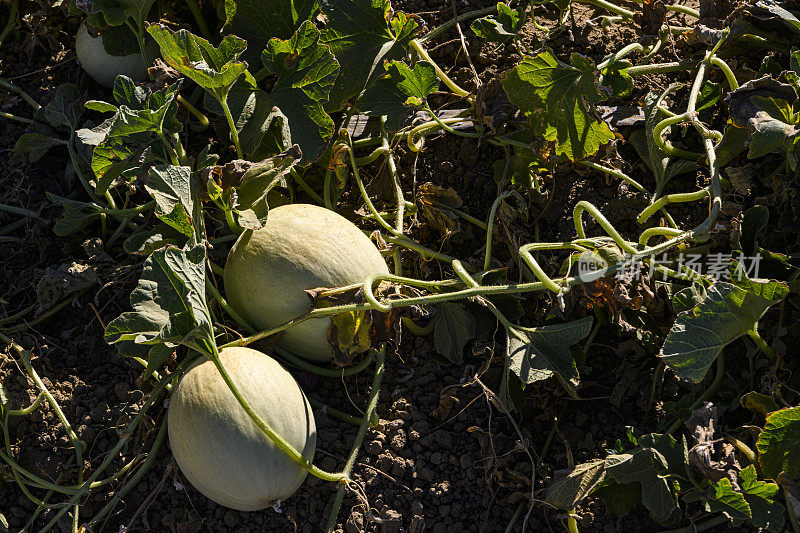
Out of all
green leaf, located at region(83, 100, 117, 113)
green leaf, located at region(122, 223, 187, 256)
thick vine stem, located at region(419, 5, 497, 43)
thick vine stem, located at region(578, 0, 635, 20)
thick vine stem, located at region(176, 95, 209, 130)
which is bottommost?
green leaf, located at region(122, 223, 187, 256)

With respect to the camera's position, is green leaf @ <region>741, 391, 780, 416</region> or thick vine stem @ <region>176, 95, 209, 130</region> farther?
thick vine stem @ <region>176, 95, 209, 130</region>

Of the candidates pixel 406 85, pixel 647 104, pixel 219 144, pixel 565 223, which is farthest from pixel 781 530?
pixel 219 144

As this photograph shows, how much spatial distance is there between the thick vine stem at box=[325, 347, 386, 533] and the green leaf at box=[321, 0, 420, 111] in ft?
2.43

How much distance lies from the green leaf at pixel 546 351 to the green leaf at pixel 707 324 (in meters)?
0.21

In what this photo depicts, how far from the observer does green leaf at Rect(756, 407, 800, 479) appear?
1.67 metres

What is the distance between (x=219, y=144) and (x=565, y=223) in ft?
3.56

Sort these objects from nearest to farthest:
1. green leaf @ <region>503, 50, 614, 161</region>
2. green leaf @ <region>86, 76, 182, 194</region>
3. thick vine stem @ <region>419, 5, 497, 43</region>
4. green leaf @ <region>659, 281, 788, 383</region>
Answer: green leaf @ <region>659, 281, 788, 383</region> < green leaf @ <region>86, 76, 182, 194</region> < green leaf @ <region>503, 50, 614, 161</region> < thick vine stem @ <region>419, 5, 497, 43</region>

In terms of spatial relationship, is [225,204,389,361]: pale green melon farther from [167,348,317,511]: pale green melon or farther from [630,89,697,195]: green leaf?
[630,89,697,195]: green leaf

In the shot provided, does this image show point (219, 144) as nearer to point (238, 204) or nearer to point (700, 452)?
point (238, 204)

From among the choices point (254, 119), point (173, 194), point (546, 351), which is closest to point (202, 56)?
point (254, 119)

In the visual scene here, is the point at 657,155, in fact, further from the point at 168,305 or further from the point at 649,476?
the point at 168,305

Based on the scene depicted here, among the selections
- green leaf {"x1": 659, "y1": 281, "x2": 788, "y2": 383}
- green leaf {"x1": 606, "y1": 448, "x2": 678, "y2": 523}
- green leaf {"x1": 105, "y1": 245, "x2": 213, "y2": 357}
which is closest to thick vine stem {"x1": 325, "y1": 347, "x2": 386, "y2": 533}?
green leaf {"x1": 105, "y1": 245, "x2": 213, "y2": 357}

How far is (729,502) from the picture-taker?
162 centimetres

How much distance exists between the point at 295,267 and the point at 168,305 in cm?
32
